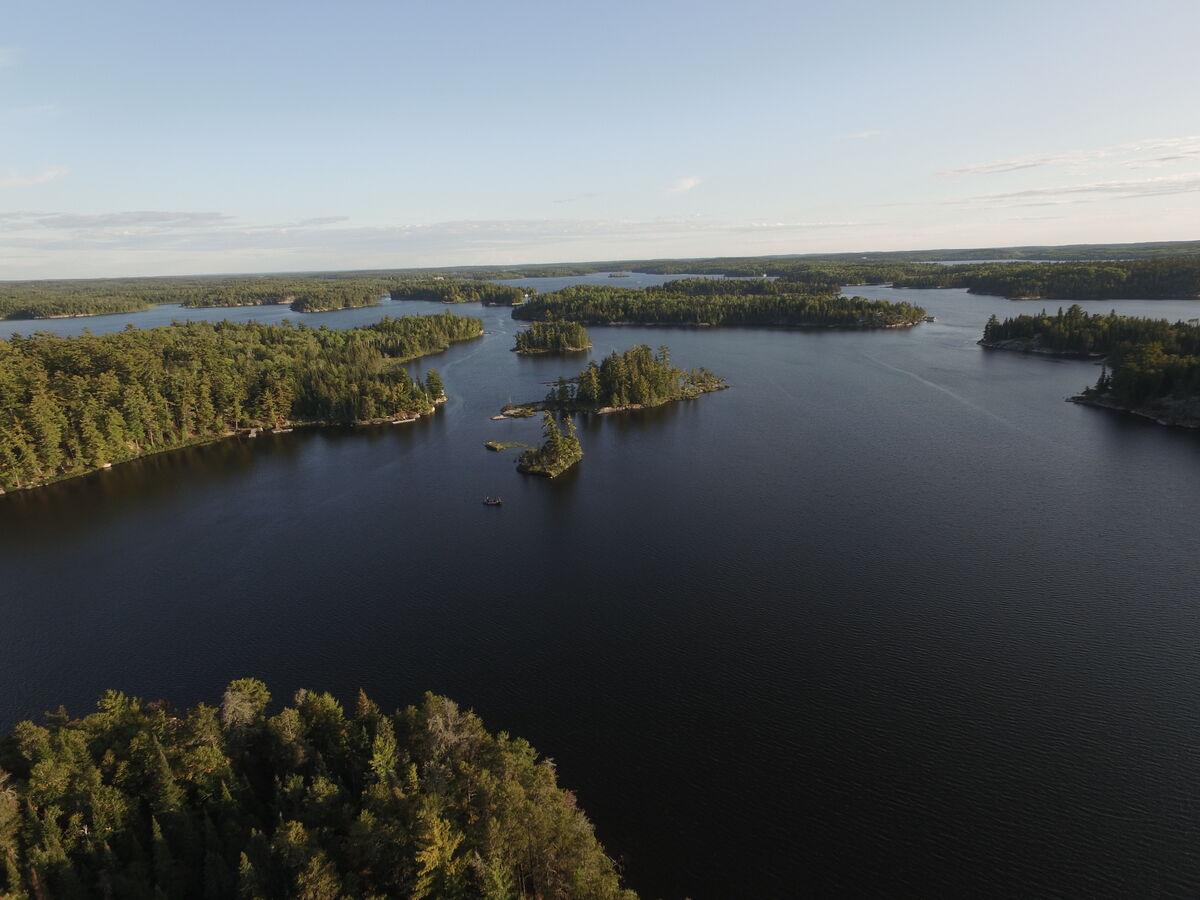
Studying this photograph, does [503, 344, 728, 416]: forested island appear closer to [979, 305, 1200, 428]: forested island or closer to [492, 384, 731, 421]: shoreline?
[492, 384, 731, 421]: shoreline

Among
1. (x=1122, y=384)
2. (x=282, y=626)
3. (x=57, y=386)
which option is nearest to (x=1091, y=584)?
(x=282, y=626)

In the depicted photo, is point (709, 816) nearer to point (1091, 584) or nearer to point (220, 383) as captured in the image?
point (1091, 584)

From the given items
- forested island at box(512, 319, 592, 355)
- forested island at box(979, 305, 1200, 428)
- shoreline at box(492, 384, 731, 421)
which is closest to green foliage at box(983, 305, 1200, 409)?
forested island at box(979, 305, 1200, 428)

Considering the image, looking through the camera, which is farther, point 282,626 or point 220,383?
point 220,383

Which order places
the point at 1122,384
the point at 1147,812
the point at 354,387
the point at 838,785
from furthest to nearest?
the point at 354,387
the point at 1122,384
the point at 838,785
the point at 1147,812

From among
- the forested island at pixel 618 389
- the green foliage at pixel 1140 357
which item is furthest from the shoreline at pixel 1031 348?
the forested island at pixel 618 389

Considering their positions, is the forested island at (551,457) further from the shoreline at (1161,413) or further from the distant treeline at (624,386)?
the shoreline at (1161,413)
